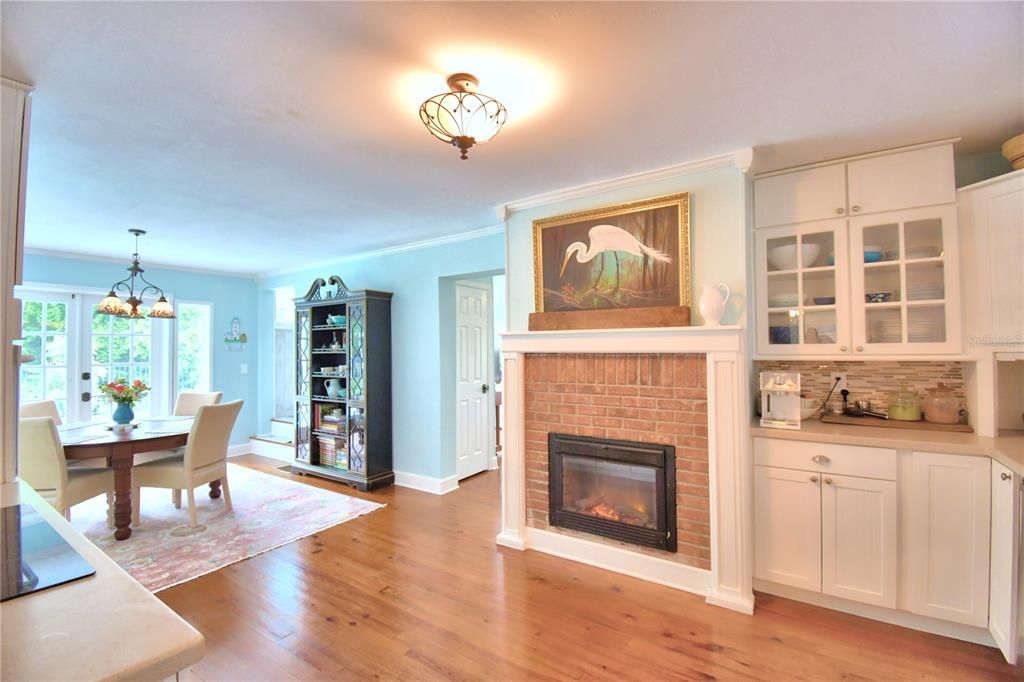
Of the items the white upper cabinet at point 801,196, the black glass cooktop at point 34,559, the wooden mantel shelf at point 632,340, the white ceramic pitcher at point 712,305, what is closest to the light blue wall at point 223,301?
the wooden mantel shelf at point 632,340

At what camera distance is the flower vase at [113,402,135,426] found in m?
3.63

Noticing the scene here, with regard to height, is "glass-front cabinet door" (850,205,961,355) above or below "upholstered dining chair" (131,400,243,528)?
above

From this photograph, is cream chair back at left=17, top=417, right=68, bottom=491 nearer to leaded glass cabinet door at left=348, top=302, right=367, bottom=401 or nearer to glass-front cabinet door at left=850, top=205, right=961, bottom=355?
leaded glass cabinet door at left=348, top=302, right=367, bottom=401

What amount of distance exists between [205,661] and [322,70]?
255 cm

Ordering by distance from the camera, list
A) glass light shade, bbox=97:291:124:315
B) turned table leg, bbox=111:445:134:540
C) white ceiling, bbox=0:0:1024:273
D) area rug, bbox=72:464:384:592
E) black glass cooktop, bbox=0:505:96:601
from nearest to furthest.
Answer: black glass cooktop, bbox=0:505:96:601
white ceiling, bbox=0:0:1024:273
area rug, bbox=72:464:384:592
turned table leg, bbox=111:445:134:540
glass light shade, bbox=97:291:124:315

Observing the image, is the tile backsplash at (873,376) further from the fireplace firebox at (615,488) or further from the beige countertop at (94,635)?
the beige countertop at (94,635)

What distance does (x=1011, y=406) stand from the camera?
233 cm

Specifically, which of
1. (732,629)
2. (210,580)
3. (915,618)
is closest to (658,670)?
(732,629)

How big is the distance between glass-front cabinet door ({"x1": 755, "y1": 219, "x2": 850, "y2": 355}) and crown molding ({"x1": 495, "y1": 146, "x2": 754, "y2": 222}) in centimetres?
54

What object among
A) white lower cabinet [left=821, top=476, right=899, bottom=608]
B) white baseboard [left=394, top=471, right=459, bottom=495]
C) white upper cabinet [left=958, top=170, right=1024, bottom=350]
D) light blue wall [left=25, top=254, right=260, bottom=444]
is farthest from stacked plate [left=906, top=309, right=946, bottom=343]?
light blue wall [left=25, top=254, right=260, bottom=444]

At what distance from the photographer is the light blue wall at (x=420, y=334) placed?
4148mm

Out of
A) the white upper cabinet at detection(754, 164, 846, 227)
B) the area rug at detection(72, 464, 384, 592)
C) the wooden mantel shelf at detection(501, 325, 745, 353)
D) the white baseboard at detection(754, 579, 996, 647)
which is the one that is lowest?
the area rug at detection(72, 464, 384, 592)

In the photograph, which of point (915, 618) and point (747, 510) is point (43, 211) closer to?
point (747, 510)

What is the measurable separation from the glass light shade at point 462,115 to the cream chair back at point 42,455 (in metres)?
3.21
